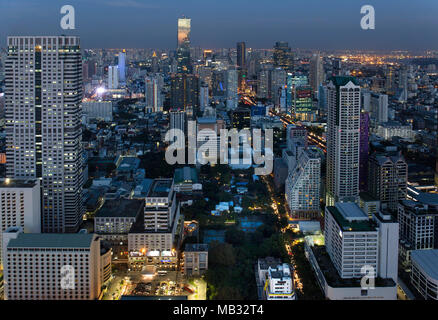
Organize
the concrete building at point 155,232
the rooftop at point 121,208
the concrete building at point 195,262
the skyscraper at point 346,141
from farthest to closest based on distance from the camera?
the skyscraper at point 346,141 → the rooftop at point 121,208 → the concrete building at point 155,232 → the concrete building at point 195,262

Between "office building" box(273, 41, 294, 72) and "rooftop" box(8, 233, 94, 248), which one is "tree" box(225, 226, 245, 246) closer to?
"rooftop" box(8, 233, 94, 248)

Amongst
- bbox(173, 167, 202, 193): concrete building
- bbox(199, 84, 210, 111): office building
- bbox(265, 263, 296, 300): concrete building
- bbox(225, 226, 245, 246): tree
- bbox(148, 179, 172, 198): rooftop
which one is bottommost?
bbox(265, 263, 296, 300): concrete building

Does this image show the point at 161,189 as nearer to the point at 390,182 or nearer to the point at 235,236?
the point at 235,236

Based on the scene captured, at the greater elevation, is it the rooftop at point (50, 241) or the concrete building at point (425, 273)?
the rooftop at point (50, 241)

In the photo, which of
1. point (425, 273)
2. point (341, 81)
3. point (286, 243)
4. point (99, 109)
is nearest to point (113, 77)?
point (99, 109)

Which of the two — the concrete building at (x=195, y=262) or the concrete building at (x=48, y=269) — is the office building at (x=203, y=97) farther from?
the concrete building at (x=48, y=269)

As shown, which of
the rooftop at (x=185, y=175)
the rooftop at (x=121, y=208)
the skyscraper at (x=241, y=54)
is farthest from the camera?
the skyscraper at (x=241, y=54)

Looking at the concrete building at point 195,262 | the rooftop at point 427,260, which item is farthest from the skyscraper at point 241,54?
the rooftop at point 427,260

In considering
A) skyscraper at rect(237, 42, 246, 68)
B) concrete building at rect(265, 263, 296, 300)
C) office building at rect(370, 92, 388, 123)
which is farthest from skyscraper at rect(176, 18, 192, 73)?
concrete building at rect(265, 263, 296, 300)
